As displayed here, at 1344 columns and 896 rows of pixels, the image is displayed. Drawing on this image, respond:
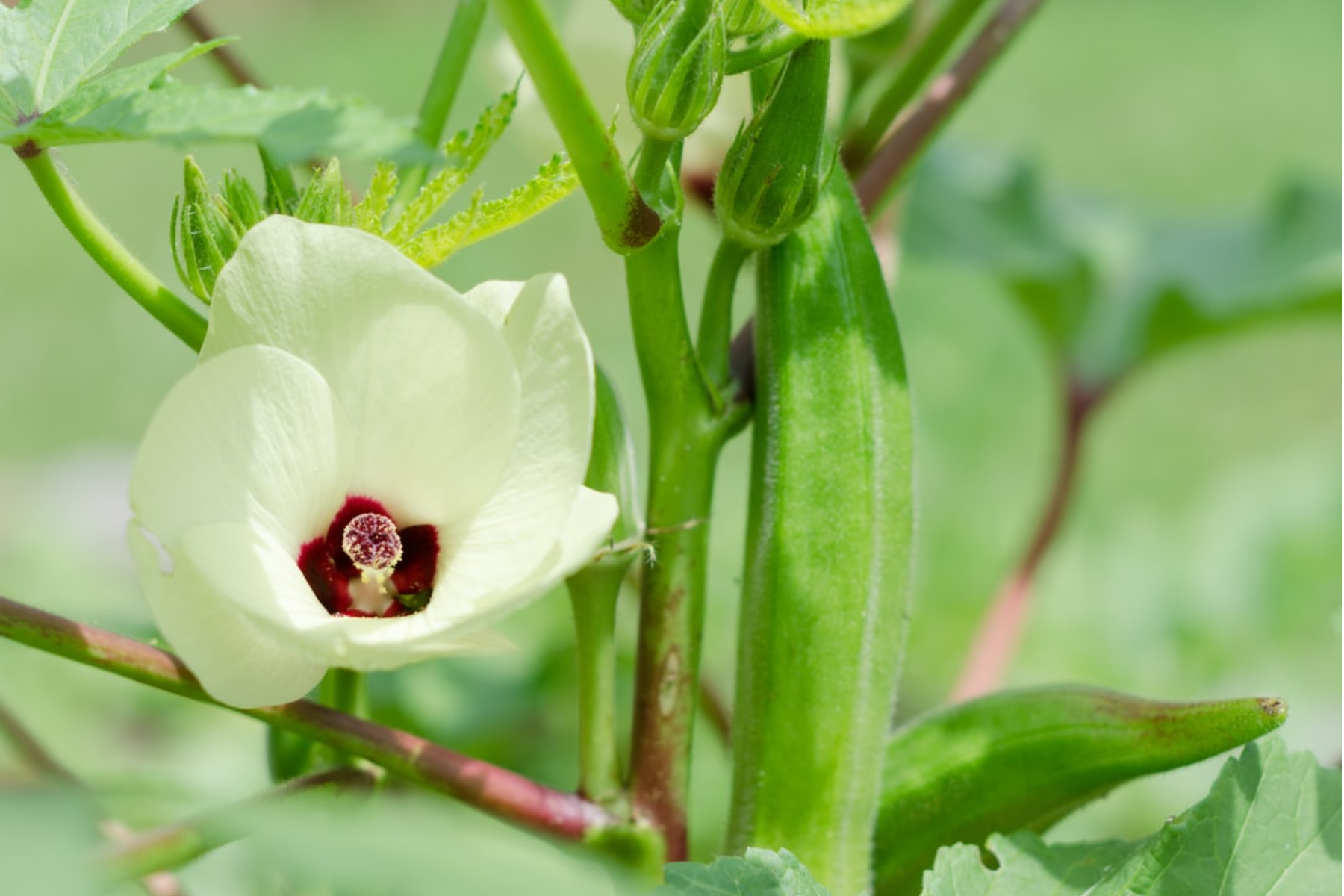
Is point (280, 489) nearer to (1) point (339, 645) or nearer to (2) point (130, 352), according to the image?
(1) point (339, 645)

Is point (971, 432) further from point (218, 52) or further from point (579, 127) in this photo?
point (579, 127)

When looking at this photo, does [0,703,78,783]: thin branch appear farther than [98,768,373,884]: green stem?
Yes

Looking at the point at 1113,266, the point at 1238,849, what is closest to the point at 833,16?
the point at 1238,849

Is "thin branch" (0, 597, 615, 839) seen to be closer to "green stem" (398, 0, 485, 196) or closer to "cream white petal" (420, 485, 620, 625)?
"cream white petal" (420, 485, 620, 625)

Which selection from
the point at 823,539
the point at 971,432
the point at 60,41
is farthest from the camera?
the point at 971,432

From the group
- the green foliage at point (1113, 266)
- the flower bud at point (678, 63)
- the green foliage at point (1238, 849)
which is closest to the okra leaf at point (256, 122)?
the flower bud at point (678, 63)

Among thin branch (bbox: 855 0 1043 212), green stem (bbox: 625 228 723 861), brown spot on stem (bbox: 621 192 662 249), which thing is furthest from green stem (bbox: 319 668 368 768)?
thin branch (bbox: 855 0 1043 212)
